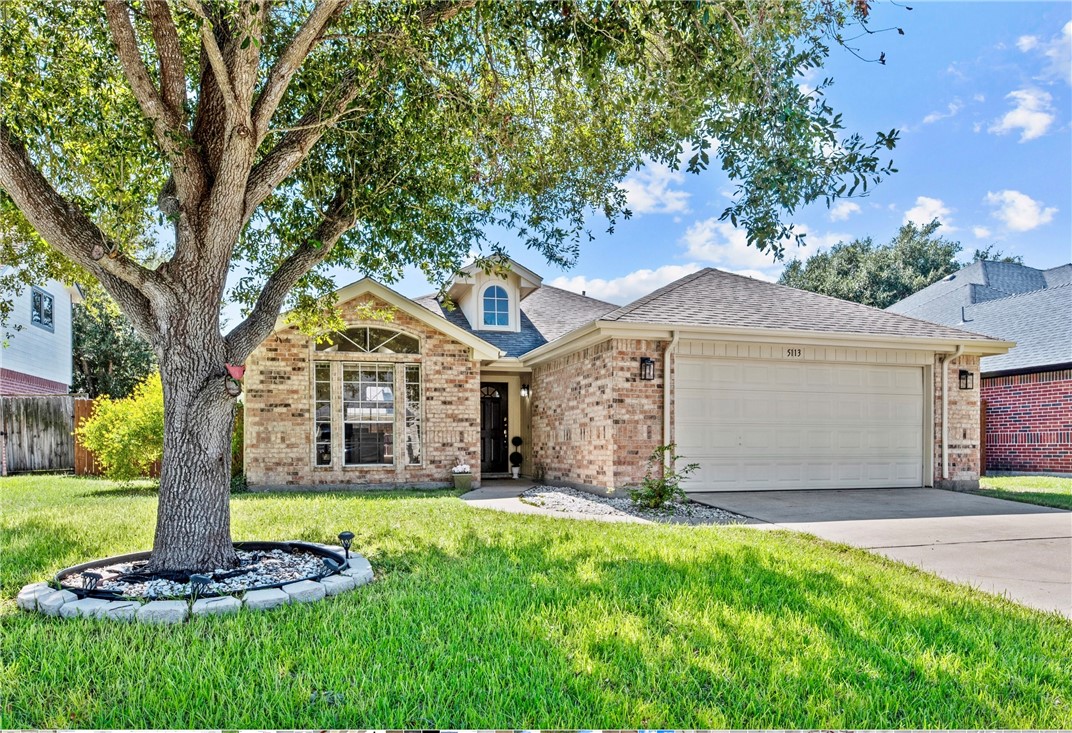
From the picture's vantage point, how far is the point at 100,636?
3092mm

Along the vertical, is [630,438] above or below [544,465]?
above

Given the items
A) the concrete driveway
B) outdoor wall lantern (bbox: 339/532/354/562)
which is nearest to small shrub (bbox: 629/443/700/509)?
the concrete driveway

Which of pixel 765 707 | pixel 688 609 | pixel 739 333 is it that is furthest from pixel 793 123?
pixel 739 333

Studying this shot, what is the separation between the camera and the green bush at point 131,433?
34.0 feet

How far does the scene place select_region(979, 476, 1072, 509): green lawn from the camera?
27.1 feet

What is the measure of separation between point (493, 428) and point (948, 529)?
26.9 feet

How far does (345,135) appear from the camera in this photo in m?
5.27

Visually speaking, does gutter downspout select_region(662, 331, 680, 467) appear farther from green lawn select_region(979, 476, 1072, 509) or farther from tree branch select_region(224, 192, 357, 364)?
tree branch select_region(224, 192, 357, 364)

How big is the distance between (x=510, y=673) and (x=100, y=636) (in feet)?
6.57

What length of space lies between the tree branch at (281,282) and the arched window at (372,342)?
551cm

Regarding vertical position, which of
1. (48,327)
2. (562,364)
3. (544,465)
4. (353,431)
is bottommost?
(544,465)

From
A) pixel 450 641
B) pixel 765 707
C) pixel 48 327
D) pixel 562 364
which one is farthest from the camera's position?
pixel 48 327

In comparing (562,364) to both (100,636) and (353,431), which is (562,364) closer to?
(353,431)

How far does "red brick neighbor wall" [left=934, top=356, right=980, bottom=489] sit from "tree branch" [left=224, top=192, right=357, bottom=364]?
354 inches
